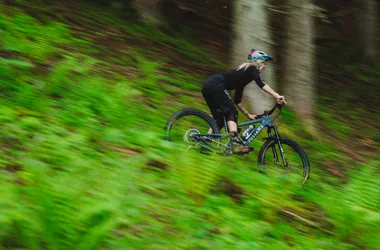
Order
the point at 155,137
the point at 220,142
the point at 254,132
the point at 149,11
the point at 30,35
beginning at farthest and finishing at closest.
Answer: the point at 149,11, the point at 30,35, the point at 254,132, the point at 220,142, the point at 155,137

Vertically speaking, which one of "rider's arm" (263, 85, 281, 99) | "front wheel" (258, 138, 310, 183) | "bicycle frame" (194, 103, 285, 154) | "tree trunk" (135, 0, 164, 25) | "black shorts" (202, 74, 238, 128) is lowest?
"front wheel" (258, 138, 310, 183)

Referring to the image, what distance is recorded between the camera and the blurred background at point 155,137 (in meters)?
4.71

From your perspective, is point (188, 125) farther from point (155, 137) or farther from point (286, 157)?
point (286, 157)

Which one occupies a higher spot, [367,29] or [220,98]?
[367,29]

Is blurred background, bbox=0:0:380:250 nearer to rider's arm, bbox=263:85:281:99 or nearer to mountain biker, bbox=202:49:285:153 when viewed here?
mountain biker, bbox=202:49:285:153

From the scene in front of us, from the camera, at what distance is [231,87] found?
28.6 ft

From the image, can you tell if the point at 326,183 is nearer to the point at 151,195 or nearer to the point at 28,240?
the point at 151,195

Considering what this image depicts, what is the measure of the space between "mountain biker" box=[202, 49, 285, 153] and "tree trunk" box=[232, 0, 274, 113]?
1.81m

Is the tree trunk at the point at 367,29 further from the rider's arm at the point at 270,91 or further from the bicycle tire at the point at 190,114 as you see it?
the bicycle tire at the point at 190,114

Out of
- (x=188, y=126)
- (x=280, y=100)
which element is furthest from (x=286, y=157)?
(x=188, y=126)

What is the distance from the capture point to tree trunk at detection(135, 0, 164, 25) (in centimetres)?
1359

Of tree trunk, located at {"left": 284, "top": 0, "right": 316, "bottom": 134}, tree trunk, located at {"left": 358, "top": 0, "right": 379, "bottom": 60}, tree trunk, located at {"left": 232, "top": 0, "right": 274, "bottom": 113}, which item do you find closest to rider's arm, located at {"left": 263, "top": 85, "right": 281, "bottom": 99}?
tree trunk, located at {"left": 232, "top": 0, "right": 274, "bottom": 113}

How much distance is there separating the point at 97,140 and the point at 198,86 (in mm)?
4398

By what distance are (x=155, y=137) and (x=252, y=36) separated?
12.7ft
